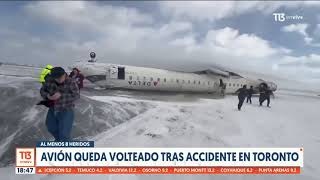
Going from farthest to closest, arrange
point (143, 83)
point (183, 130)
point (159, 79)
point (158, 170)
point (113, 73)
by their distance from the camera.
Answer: point (159, 79) < point (143, 83) < point (113, 73) < point (183, 130) < point (158, 170)

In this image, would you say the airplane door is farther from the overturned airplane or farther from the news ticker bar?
the news ticker bar

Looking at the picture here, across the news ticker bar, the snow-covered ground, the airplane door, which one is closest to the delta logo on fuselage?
the airplane door

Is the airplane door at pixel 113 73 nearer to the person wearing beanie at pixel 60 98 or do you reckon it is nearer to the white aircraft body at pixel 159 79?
the white aircraft body at pixel 159 79

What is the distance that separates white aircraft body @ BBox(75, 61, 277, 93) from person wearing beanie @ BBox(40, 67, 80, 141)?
1024cm

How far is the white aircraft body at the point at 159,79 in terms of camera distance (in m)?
14.7

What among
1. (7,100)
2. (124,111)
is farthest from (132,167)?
(7,100)

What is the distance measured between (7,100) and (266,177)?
7.07m

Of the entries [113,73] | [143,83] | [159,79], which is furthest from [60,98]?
[159,79]

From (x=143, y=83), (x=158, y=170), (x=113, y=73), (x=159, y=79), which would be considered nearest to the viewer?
(x=158, y=170)

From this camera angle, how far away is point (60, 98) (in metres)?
4.26

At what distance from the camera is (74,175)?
162 inches

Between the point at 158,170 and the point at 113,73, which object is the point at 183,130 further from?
the point at 113,73

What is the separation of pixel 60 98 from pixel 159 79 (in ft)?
39.0

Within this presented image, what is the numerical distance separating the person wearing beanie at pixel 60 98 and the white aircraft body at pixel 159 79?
1024cm
